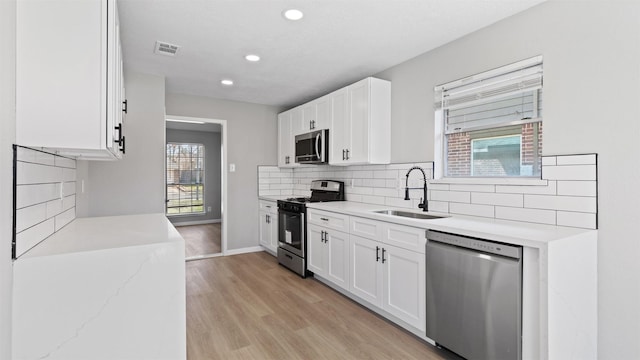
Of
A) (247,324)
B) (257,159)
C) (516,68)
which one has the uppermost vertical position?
(516,68)

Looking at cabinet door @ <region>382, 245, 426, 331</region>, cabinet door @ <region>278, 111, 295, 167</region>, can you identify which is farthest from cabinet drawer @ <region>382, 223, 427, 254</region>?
cabinet door @ <region>278, 111, 295, 167</region>

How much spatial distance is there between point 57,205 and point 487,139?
3.08m

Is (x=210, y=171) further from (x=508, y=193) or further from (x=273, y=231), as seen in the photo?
(x=508, y=193)

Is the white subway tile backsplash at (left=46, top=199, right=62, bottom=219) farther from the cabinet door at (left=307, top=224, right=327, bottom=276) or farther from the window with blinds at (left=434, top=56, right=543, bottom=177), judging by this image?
the window with blinds at (left=434, top=56, right=543, bottom=177)

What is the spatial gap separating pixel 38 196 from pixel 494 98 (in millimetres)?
3001

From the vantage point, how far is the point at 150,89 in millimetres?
3607

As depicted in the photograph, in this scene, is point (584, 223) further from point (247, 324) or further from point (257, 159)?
point (257, 159)

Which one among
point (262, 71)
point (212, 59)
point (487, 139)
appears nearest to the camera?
point (487, 139)

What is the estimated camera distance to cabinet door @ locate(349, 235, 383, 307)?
107 inches

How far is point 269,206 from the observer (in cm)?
475

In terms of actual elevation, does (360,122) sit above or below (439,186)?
above

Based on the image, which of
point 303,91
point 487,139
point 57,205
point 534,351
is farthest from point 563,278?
point 303,91

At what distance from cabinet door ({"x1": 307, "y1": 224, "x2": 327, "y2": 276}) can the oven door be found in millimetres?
118

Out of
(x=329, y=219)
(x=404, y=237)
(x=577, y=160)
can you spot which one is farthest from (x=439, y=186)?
(x=329, y=219)
